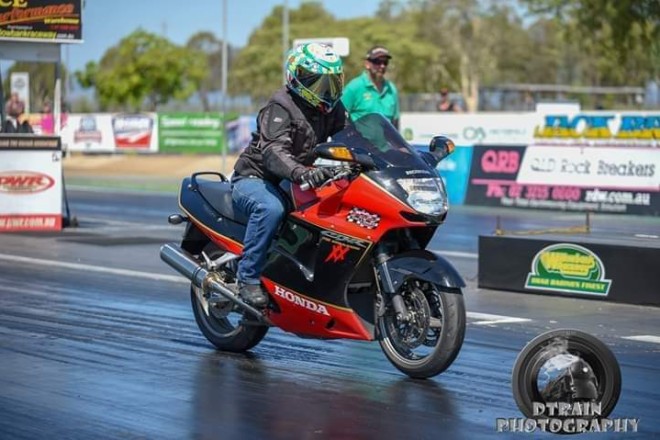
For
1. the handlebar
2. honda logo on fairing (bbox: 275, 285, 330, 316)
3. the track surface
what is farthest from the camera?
honda logo on fairing (bbox: 275, 285, 330, 316)

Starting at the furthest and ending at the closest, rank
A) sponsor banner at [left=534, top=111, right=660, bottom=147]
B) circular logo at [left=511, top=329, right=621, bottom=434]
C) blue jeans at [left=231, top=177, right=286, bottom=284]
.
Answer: sponsor banner at [left=534, top=111, right=660, bottom=147] < blue jeans at [left=231, top=177, right=286, bottom=284] < circular logo at [left=511, top=329, right=621, bottom=434]

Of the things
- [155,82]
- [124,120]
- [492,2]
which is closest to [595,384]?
[124,120]

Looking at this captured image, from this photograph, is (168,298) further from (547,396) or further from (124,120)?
(124,120)

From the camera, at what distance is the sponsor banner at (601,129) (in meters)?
24.3

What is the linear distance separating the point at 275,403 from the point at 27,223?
11928 mm

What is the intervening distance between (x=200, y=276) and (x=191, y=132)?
110ft

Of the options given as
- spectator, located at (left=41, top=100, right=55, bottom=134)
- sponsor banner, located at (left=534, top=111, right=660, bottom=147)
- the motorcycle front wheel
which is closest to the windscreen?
the motorcycle front wheel

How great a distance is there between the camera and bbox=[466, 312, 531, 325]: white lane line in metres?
10.1

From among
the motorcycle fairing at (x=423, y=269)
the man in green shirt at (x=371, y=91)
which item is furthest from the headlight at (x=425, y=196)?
the man in green shirt at (x=371, y=91)

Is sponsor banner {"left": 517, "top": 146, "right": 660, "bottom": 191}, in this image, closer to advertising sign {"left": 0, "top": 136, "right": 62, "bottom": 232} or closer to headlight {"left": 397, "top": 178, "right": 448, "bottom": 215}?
advertising sign {"left": 0, "top": 136, "right": 62, "bottom": 232}

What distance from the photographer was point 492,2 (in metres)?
76.9

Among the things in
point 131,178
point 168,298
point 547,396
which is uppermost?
point 547,396

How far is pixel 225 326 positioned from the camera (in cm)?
860

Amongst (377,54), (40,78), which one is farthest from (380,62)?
(40,78)
